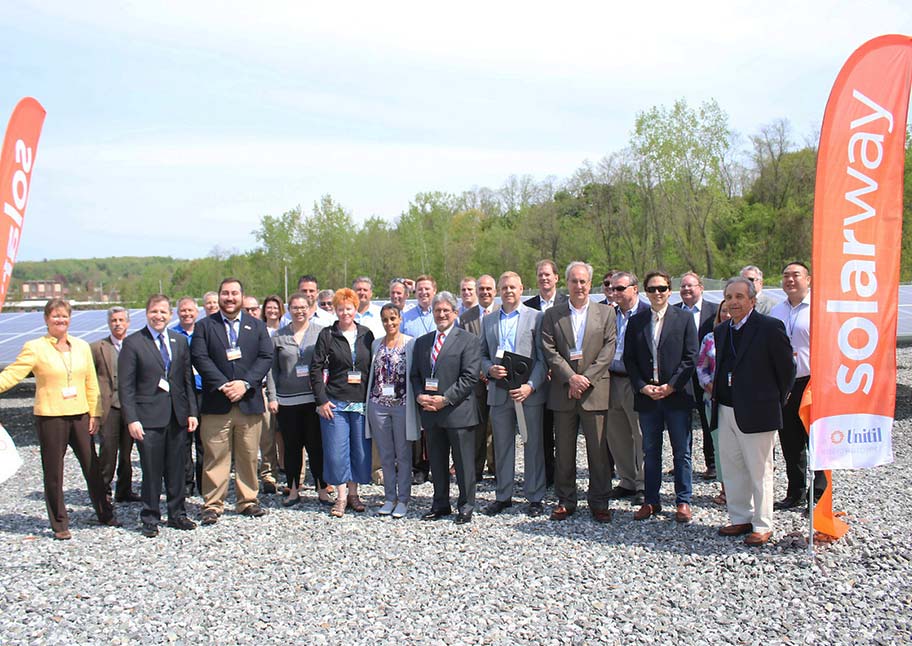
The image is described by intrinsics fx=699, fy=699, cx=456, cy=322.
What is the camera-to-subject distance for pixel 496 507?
21.4 ft

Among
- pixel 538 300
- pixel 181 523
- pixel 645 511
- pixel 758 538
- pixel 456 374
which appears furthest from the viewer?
pixel 538 300

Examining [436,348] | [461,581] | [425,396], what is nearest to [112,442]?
[425,396]

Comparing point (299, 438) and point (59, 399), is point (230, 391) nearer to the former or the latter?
point (299, 438)

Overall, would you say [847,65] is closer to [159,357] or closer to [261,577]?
[261,577]

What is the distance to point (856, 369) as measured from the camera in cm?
515

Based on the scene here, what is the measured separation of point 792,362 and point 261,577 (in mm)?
4238

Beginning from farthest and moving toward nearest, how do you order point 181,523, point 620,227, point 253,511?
point 620,227, point 253,511, point 181,523

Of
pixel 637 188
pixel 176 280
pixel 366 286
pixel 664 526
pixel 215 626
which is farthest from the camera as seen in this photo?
pixel 176 280

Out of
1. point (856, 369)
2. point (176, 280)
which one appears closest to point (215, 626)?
point (856, 369)

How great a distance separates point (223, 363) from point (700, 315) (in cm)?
474

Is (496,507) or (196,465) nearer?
(496,507)

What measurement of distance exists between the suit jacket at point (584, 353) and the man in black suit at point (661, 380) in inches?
8.0

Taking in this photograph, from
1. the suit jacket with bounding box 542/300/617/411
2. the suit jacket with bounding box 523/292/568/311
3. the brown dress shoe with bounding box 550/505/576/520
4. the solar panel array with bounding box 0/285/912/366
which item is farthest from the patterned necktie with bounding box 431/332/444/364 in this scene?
the solar panel array with bounding box 0/285/912/366

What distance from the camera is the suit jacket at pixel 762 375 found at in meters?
5.27
